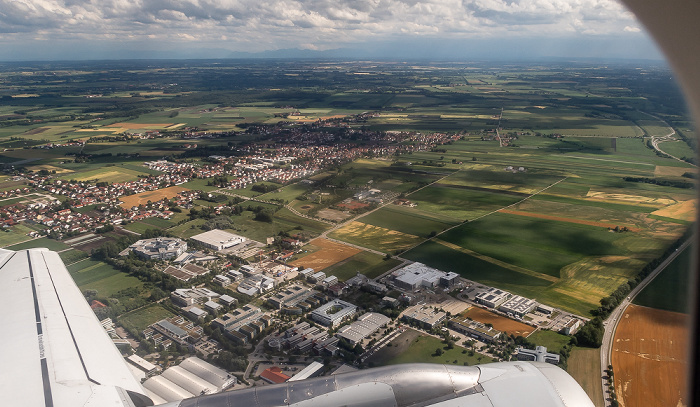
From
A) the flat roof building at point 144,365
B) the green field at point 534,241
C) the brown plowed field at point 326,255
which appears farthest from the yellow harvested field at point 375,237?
the flat roof building at point 144,365

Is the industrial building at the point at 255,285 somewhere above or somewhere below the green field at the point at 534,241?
below

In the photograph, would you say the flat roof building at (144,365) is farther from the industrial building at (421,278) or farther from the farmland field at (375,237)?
the farmland field at (375,237)

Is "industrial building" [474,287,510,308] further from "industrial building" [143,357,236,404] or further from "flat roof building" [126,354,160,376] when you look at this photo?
"flat roof building" [126,354,160,376]

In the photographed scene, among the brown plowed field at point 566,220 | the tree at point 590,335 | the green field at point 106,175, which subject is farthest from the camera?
the green field at point 106,175

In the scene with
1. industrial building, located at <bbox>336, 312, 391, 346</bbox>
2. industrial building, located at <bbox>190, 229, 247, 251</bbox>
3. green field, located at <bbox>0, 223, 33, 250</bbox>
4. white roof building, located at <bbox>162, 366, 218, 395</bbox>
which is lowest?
white roof building, located at <bbox>162, 366, 218, 395</bbox>

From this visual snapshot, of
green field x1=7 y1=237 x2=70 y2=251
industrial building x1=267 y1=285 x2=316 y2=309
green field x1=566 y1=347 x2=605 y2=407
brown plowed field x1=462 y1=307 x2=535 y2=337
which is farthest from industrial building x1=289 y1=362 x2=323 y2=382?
green field x1=7 y1=237 x2=70 y2=251

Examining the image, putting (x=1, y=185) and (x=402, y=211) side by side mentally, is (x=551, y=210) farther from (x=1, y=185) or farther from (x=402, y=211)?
(x=1, y=185)

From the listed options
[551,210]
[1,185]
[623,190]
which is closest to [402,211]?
[551,210]

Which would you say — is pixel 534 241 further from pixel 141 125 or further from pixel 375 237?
pixel 141 125
